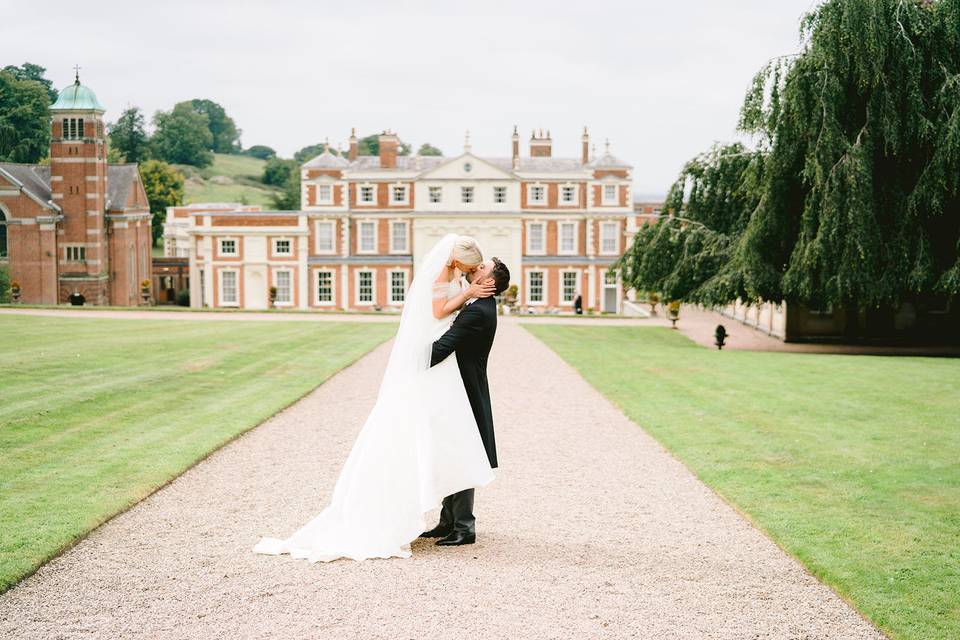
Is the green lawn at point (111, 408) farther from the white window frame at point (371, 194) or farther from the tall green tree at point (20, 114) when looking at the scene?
the white window frame at point (371, 194)

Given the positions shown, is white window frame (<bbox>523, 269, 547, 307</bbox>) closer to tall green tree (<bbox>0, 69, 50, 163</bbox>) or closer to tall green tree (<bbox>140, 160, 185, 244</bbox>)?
tall green tree (<bbox>0, 69, 50, 163</bbox>)

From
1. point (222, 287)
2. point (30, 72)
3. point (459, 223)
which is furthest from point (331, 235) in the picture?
point (30, 72)

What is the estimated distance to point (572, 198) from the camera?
56531 millimetres

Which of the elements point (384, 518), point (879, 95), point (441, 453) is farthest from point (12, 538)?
point (879, 95)

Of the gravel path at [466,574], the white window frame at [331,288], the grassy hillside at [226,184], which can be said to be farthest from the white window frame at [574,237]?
the grassy hillside at [226,184]

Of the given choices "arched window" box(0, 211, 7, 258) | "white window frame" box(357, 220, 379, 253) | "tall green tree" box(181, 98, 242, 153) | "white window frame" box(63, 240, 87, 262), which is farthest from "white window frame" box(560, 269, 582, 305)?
"tall green tree" box(181, 98, 242, 153)

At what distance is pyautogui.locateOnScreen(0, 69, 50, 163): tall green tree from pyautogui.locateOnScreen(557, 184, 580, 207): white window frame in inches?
1134

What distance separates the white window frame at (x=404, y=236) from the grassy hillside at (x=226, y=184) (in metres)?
47.9

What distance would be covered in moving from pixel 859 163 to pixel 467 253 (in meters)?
19.3

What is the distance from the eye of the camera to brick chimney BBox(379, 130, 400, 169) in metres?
56.6

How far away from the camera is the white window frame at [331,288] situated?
5509 cm

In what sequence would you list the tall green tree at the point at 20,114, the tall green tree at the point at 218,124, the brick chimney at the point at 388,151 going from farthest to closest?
1. the tall green tree at the point at 218,124
2. the brick chimney at the point at 388,151
3. the tall green tree at the point at 20,114

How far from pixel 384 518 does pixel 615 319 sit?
34.0 m

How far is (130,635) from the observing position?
496cm
